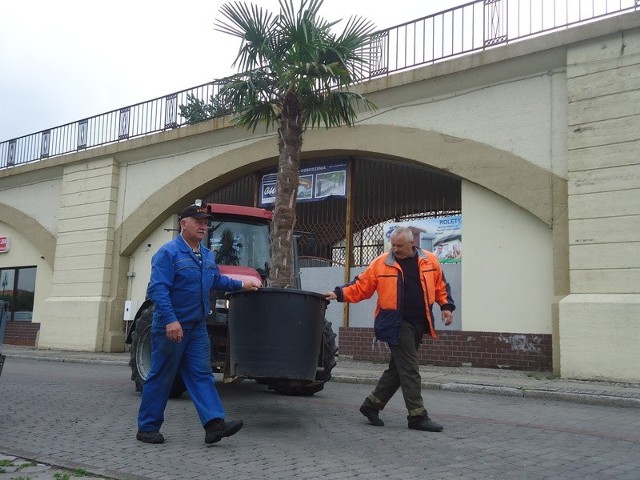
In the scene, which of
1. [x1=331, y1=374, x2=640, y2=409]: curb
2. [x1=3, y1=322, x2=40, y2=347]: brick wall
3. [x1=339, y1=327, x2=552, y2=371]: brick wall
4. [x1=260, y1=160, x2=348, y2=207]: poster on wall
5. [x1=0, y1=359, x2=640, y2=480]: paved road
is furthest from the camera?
[x1=3, y1=322, x2=40, y2=347]: brick wall

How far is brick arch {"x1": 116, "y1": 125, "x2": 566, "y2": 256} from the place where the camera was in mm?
11086

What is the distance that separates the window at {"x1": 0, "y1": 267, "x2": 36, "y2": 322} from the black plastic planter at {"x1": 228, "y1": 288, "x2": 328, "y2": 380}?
1599 centimetres

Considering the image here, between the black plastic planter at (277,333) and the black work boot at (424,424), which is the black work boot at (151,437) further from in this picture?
the black work boot at (424,424)

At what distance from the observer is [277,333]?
575 centimetres

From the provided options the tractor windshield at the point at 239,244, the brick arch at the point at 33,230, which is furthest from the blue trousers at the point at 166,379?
the brick arch at the point at 33,230

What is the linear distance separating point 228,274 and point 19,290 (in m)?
14.4

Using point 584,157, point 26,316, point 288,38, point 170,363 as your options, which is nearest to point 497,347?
point 584,157

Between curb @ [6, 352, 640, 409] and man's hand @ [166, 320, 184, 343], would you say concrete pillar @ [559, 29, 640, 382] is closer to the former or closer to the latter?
curb @ [6, 352, 640, 409]

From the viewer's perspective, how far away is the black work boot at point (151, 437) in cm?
520

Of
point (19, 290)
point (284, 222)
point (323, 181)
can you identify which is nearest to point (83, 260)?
point (19, 290)

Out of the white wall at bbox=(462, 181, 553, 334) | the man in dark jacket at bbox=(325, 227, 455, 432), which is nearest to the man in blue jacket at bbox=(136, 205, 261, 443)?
the man in dark jacket at bbox=(325, 227, 455, 432)

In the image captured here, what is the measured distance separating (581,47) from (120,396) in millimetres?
8629

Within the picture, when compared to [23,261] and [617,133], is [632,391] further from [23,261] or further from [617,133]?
[23,261]

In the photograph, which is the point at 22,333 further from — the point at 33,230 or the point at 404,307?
the point at 404,307
